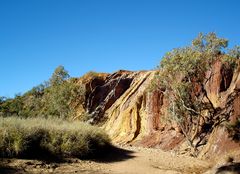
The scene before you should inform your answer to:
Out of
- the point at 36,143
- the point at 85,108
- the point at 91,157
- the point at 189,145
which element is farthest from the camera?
the point at 85,108

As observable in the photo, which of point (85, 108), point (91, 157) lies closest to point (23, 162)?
point (91, 157)

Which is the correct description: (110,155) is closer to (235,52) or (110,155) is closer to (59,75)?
(235,52)

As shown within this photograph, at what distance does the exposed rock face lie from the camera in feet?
83.1

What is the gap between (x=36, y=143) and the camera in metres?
14.5

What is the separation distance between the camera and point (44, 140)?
14727mm

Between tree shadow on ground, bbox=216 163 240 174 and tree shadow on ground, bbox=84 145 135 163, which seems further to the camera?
tree shadow on ground, bbox=84 145 135 163

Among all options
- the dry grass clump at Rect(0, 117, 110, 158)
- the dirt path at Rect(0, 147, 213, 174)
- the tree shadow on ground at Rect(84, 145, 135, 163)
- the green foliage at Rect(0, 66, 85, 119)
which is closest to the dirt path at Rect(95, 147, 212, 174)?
the dirt path at Rect(0, 147, 213, 174)

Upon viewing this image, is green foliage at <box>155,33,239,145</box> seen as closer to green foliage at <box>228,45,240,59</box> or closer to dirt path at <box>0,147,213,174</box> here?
green foliage at <box>228,45,240,59</box>

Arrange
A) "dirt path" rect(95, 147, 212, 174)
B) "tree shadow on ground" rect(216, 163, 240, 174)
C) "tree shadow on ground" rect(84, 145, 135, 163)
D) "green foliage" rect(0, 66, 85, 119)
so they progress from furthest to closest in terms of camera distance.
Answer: "green foliage" rect(0, 66, 85, 119)
"tree shadow on ground" rect(84, 145, 135, 163)
"dirt path" rect(95, 147, 212, 174)
"tree shadow on ground" rect(216, 163, 240, 174)

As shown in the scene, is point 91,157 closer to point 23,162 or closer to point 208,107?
point 23,162

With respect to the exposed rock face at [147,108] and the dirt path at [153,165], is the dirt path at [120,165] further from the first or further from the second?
the exposed rock face at [147,108]

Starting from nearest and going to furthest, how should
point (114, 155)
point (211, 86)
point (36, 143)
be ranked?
point (36, 143) → point (114, 155) → point (211, 86)

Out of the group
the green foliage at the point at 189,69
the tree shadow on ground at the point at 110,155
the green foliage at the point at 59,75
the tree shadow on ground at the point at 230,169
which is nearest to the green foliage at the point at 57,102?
the green foliage at the point at 59,75

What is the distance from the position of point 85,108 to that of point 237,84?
28.9m
